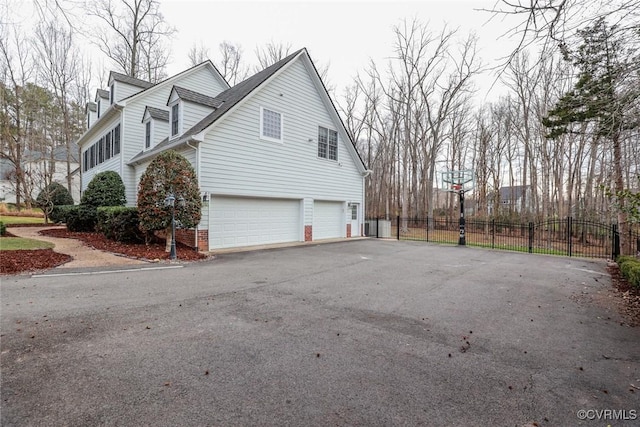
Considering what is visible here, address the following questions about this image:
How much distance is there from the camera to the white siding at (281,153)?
11.1 metres

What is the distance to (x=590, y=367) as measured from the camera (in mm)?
2971

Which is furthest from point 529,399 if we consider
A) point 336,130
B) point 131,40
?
point 131,40

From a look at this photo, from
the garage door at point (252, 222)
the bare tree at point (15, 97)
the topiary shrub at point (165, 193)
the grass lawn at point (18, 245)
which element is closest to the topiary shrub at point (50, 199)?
the bare tree at point (15, 97)

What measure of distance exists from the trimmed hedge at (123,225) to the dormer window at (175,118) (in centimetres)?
396

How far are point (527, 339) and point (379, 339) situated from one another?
6.06 ft

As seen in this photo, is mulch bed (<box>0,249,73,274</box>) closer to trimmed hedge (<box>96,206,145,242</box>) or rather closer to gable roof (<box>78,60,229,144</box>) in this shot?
trimmed hedge (<box>96,206,145,242</box>)

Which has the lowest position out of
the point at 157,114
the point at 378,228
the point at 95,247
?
the point at 95,247

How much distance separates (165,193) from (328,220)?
8457mm

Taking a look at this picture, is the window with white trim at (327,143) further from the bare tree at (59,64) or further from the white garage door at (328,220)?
the bare tree at (59,64)

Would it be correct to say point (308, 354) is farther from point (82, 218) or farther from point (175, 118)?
point (82, 218)

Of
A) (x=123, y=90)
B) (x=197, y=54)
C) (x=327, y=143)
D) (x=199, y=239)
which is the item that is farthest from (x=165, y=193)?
(x=197, y=54)

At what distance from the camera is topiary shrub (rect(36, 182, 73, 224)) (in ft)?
56.0

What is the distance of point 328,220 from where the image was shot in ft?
51.5

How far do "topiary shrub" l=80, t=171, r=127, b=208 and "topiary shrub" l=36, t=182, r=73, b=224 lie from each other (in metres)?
5.84
